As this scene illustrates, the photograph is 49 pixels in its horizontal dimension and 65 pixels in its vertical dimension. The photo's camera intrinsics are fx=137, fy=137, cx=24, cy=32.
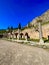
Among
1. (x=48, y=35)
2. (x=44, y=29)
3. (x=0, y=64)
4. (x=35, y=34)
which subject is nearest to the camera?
(x=0, y=64)

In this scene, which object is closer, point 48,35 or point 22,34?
point 48,35

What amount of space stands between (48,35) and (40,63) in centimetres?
2218

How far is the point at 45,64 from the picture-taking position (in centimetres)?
1076

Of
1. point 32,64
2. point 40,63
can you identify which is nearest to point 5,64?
point 32,64

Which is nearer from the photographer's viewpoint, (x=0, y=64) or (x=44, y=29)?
(x=0, y=64)

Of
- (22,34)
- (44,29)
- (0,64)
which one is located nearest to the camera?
(0,64)

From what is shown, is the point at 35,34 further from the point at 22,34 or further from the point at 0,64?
the point at 0,64

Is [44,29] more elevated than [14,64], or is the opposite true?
[44,29]

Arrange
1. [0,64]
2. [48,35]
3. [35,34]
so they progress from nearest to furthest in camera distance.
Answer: [0,64] → [48,35] → [35,34]

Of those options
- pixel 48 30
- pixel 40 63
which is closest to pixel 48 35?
pixel 48 30

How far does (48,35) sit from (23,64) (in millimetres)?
22788

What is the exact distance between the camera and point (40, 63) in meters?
11.2

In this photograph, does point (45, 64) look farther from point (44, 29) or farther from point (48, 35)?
point (44, 29)

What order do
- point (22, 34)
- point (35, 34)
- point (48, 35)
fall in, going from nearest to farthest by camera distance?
1. point (48, 35)
2. point (35, 34)
3. point (22, 34)
